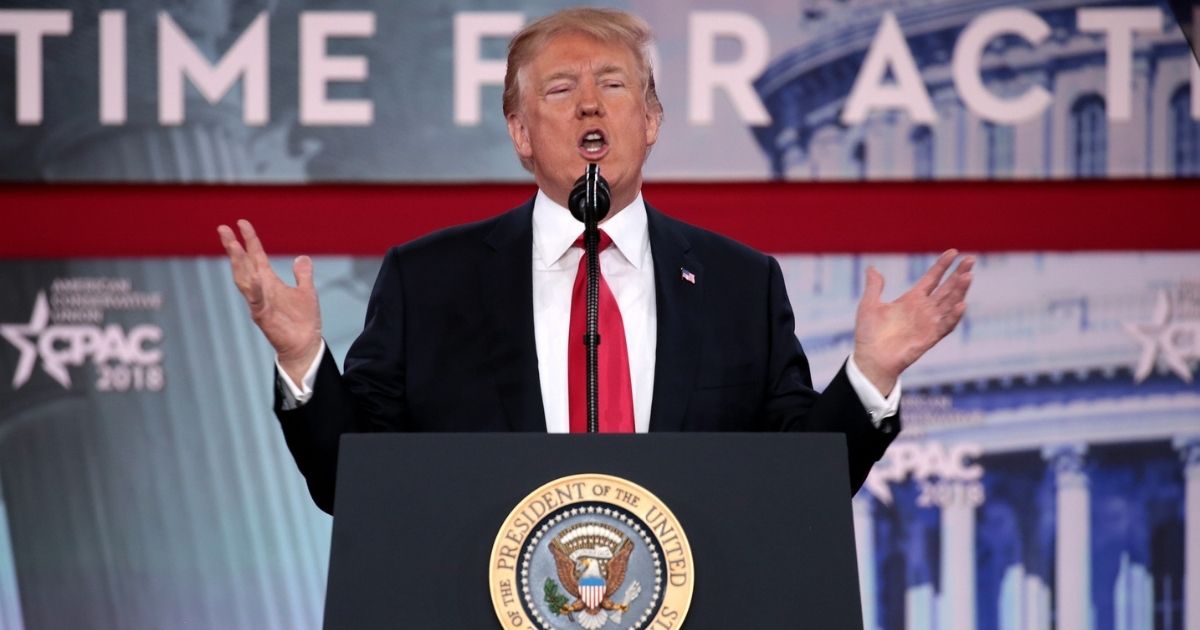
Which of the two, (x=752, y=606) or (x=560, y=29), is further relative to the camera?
(x=560, y=29)

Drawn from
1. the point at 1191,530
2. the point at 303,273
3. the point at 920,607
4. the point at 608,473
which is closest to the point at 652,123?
the point at 303,273

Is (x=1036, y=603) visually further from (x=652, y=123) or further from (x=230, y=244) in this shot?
(x=230, y=244)

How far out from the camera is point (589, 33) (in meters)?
2.16

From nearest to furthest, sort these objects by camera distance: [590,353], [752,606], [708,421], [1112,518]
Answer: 1. [752,606]
2. [590,353]
3. [708,421]
4. [1112,518]

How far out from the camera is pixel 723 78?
3.81 m

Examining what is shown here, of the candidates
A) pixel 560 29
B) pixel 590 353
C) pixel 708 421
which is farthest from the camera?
pixel 560 29

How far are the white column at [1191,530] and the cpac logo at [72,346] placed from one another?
100 inches

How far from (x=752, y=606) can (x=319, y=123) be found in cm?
262

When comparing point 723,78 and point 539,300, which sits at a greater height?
point 723,78

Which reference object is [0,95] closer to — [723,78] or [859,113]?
[723,78]

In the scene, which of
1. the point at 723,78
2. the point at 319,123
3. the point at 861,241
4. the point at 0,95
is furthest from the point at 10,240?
the point at 861,241

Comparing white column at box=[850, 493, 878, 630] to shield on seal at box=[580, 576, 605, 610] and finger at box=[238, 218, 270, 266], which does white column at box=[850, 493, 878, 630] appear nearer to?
finger at box=[238, 218, 270, 266]

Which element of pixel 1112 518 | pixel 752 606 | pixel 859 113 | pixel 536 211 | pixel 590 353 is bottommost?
pixel 1112 518

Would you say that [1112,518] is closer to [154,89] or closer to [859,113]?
[859,113]
